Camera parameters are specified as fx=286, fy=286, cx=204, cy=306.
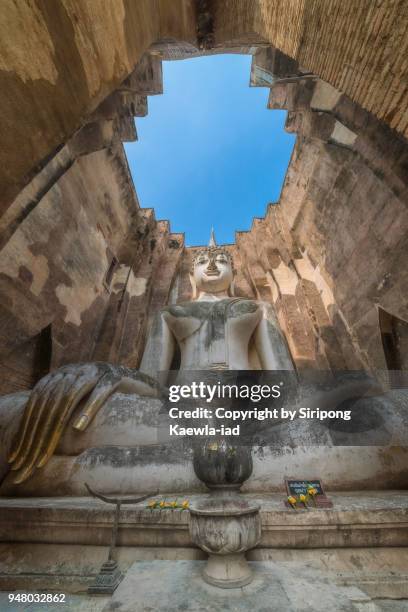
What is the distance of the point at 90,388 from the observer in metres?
2.43

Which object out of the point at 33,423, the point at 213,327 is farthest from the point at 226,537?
the point at 213,327

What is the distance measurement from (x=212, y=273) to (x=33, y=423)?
3100 mm

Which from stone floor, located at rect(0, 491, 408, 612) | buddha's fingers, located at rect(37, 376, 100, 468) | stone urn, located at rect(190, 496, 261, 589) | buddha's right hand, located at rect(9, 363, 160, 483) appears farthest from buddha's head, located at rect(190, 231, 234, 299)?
stone urn, located at rect(190, 496, 261, 589)

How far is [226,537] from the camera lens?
1.24m

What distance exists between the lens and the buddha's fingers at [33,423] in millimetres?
2090

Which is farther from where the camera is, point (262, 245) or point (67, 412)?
point (262, 245)

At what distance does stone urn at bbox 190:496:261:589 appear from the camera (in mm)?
1197

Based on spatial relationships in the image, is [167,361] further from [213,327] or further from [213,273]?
[213,273]

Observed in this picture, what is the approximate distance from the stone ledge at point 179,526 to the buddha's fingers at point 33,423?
53 cm

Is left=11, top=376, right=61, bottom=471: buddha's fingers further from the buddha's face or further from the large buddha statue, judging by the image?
the buddha's face

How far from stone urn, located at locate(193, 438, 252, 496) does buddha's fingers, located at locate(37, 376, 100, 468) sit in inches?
46.2

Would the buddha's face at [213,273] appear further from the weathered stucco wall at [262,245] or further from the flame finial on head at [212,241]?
the weathered stucco wall at [262,245]

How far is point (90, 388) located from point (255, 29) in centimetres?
414

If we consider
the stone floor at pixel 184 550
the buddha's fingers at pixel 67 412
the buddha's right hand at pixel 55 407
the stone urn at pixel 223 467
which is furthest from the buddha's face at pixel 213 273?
the stone floor at pixel 184 550
